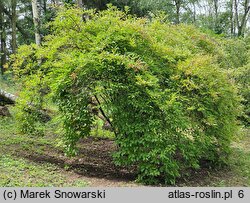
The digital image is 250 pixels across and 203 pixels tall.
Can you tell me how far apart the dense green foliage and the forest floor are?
419 mm

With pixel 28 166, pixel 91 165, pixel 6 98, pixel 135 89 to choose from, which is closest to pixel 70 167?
pixel 91 165

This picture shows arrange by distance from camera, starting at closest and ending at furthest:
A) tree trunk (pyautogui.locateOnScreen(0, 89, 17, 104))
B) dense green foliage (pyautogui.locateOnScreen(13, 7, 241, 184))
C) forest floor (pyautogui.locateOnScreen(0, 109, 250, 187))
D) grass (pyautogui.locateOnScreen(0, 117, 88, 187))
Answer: grass (pyautogui.locateOnScreen(0, 117, 88, 187)) → forest floor (pyautogui.locateOnScreen(0, 109, 250, 187)) → dense green foliage (pyautogui.locateOnScreen(13, 7, 241, 184)) → tree trunk (pyautogui.locateOnScreen(0, 89, 17, 104))

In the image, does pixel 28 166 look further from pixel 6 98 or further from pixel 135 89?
pixel 6 98

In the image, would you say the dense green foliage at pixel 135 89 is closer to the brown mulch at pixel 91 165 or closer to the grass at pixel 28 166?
the brown mulch at pixel 91 165

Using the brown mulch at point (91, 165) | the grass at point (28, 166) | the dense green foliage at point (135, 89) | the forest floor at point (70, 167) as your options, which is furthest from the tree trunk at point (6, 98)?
the dense green foliage at point (135, 89)

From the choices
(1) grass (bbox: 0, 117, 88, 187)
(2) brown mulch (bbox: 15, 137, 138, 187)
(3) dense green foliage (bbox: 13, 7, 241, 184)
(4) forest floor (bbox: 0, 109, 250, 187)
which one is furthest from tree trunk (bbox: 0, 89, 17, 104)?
(3) dense green foliage (bbox: 13, 7, 241, 184)

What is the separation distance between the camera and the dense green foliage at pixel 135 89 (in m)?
5.59

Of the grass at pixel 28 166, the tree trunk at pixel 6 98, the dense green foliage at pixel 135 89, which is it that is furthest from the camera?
the tree trunk at pixel 6 98

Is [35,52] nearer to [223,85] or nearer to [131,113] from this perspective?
[131,113]

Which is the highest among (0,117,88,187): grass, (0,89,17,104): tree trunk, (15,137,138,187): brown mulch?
(0,89,17,104): tree trunk

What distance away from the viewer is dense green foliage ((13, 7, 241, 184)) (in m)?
5.59

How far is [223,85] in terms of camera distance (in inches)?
275

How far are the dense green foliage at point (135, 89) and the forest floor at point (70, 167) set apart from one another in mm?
419

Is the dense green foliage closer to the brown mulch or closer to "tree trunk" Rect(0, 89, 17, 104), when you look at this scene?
the brown mulch
